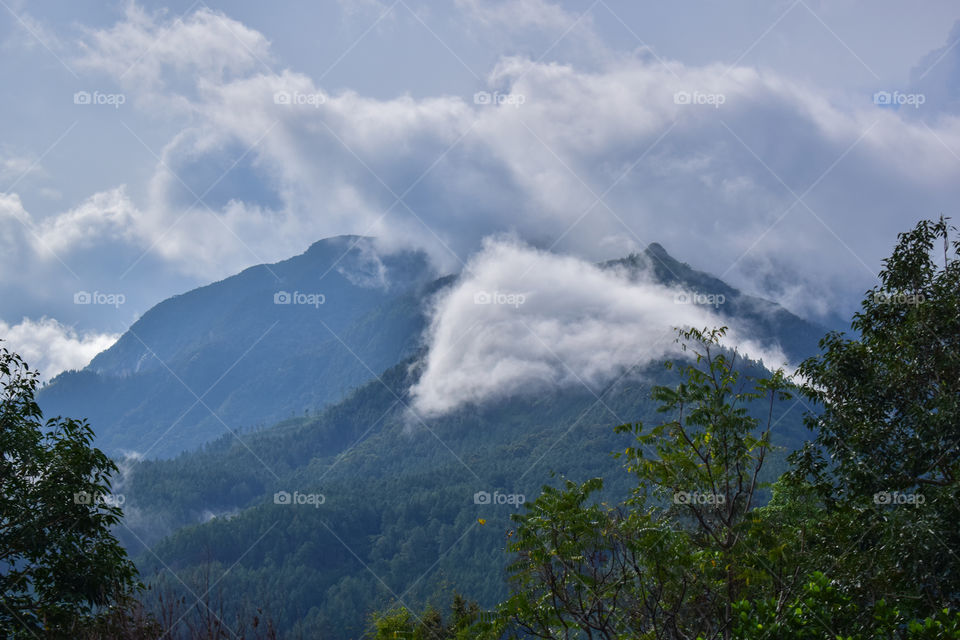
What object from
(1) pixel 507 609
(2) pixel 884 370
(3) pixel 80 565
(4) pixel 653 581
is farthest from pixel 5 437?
(2) pixel 884 370

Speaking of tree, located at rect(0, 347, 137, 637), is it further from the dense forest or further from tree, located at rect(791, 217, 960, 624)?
tree, located at rect(791, 217, 960, 624)

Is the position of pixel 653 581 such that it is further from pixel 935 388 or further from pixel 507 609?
pixel 935 388

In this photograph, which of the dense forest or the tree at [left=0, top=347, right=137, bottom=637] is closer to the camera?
the dense forest

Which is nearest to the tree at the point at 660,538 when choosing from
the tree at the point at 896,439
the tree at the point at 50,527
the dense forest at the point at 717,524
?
the dense forest at the point at 717,524

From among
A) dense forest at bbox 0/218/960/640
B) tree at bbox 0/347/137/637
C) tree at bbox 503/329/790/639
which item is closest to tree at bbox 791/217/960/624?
dense forest at bbox 0/218/960/640

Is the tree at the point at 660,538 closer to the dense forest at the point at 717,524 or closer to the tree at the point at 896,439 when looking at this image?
the dense forest at the point at 717,524

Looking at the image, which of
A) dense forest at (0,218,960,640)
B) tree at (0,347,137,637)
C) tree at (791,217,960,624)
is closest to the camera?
dense forest at (0,218,960,640)

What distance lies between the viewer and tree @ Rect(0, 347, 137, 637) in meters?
15.1

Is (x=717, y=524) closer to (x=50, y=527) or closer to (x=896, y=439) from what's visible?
(x=896, y=439)

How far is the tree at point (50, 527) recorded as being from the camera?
15.1m

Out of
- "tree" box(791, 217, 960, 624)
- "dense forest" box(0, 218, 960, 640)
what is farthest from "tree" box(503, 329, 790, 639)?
"tree" box(791, 217, 960, 624)

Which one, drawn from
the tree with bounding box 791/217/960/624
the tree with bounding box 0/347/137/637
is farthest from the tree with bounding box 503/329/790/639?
the tree with bounding box 0/347/137/637

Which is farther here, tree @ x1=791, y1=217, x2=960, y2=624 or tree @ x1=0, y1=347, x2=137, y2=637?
tree @ x1=0, y1=347, x2=137, y2=637

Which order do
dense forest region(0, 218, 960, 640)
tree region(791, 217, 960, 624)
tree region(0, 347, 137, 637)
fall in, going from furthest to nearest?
tree region(0, 347, 137, 637) → tree region(791, 217, 960, 624) → dense forest region(0, 218, 960, 640)
